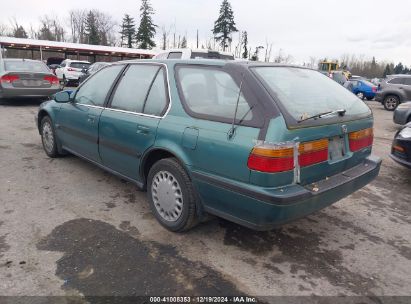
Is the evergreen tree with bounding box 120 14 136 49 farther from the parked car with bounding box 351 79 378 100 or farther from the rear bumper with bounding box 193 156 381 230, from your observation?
the rear bumper with bounding box 193 156 381 230

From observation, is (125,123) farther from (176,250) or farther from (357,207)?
(357,207)

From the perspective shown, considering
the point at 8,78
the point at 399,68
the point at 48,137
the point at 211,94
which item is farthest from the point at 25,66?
the point at 399,68

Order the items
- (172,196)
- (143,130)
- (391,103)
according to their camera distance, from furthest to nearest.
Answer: (391,103)
(143,130)
(172,196)

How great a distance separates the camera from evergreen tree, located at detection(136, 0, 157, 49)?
59500 mm

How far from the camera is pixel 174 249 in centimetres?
305

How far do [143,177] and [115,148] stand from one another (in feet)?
1.71

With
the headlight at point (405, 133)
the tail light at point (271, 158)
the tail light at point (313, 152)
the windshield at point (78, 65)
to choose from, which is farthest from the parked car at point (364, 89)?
the tail light at point (271, 158)

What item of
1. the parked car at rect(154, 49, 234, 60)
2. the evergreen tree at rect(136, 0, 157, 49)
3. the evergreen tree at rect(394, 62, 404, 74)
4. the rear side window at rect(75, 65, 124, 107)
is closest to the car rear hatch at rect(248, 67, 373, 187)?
the rear side window at rect(75, 65, 124, 107)

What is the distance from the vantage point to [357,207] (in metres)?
4.17

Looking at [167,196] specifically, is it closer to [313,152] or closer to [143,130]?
[143,130]

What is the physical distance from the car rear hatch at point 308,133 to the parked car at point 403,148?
1.78m

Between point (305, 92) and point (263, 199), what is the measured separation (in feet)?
3.88

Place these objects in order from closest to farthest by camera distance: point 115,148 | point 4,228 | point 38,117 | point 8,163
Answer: point 4,228 → point 115,148 → point 8,163 → point 38,117

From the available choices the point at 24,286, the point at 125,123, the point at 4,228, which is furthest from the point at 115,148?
the point at 24,286
